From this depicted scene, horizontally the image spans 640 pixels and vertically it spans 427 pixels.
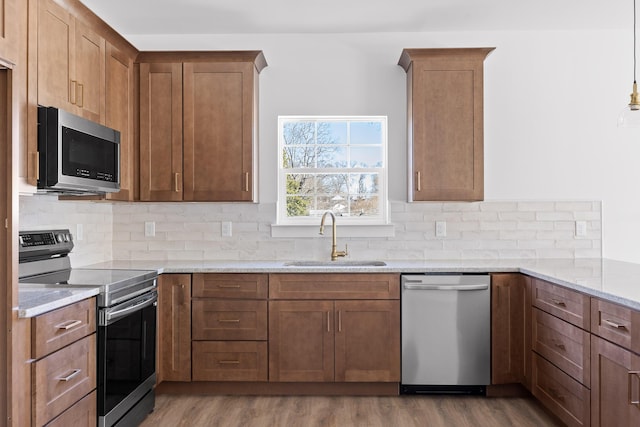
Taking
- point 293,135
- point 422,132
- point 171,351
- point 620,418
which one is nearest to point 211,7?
point 293,135

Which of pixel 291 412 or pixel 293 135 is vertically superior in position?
pixel 293 135

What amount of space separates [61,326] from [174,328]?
1194mm

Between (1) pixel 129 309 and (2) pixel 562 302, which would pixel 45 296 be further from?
(2) pixel 562 302

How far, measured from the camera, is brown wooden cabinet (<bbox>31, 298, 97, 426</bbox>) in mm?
2029

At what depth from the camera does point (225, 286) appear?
3332 millimetres

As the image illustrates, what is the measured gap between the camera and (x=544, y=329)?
295 centimetres

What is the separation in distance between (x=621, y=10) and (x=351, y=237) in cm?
245

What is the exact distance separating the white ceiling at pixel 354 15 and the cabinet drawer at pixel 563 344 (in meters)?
2.04

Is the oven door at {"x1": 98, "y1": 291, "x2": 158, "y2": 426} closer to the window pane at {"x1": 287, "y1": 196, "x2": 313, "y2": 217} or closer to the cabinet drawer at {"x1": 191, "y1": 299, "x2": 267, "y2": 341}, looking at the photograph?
the cabinet drawer at {"x1": 191, "y1": 299, "x2": 267, "y2": 341}

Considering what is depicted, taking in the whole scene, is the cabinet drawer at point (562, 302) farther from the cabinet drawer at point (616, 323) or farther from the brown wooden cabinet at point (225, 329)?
the brown wooden cabinet at point (225, 329)

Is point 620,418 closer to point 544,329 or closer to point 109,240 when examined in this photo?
point 544,329

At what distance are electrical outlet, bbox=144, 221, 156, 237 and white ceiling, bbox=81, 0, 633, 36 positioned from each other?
146 centimetres

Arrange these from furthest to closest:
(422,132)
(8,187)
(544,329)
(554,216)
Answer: (554,216) < (422,132) < (544,329) < (8,187)

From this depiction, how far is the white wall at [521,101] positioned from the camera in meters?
3.86
